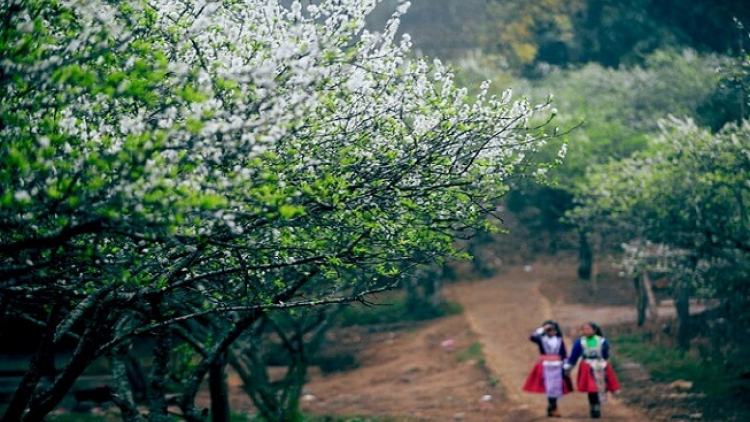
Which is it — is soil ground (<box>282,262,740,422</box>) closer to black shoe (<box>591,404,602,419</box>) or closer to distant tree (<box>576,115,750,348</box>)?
black shoe (<box>591,404,602,419</box>)

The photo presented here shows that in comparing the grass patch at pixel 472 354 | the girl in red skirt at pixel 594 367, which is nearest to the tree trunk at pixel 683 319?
the grass patch at pixel 472 354

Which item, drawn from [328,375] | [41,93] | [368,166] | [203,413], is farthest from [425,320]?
[41,93]

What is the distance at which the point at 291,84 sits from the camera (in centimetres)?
723

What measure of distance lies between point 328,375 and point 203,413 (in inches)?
658

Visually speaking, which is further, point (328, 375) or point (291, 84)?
point (328, 375)

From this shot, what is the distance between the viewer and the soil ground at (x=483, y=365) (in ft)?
57.8

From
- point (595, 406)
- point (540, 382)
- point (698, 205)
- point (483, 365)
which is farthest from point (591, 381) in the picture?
point (483, 365)

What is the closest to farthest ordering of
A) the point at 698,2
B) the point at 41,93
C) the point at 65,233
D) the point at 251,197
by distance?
the point at 65,233 → the point at 41,93 → the point at 251,197 → the point at 698,2

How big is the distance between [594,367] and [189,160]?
11.7m

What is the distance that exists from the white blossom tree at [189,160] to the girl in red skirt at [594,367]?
7.08 metres

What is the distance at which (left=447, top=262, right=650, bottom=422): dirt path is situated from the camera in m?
17.0

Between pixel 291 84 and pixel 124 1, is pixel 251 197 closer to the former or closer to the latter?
pixel 291 84

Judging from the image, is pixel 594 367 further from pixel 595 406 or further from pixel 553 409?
pixel 553 409

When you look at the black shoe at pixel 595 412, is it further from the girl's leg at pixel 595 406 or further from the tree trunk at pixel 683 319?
the tree trunk at pixel 683 319
